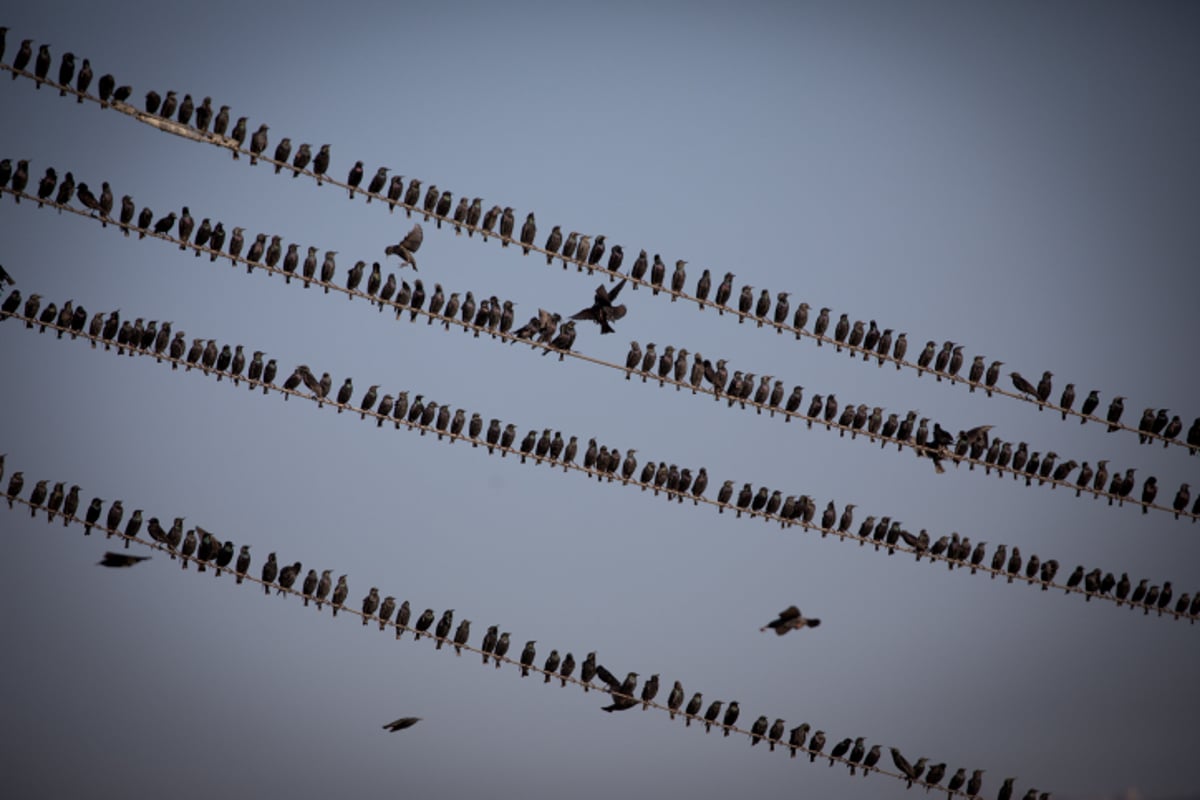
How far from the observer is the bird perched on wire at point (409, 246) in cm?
1891

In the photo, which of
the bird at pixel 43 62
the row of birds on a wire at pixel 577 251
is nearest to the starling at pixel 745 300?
the row of birds on a wire at pixel 577 251

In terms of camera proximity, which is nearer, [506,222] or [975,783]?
[506,222]

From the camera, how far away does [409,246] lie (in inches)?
747

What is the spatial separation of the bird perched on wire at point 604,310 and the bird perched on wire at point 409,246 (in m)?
2.07

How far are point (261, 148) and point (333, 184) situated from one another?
1.10 metres

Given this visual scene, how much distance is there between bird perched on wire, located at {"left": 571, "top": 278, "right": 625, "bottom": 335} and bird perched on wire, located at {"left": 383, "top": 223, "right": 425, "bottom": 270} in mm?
2065

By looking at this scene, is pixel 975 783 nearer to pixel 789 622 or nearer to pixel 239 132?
pixel 789 622

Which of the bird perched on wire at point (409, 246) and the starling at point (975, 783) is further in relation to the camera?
the starling at point (975, 783)

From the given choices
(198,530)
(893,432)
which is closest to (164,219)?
(198,530)

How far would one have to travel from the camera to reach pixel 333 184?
17.4 m

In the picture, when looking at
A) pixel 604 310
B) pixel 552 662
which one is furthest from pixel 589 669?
pixel 604 310

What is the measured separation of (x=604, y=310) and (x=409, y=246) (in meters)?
2.47

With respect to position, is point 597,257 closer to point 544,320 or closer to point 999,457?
point 544,320

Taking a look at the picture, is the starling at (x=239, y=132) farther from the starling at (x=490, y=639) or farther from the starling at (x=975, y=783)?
the starling at (x=975, y=783)
